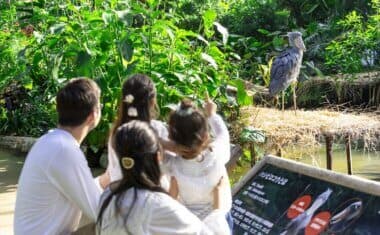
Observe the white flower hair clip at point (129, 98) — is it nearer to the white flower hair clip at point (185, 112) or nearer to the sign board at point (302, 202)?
the white flower hair clip at point (185, 112)

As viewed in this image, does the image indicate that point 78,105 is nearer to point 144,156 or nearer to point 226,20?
point 144,156

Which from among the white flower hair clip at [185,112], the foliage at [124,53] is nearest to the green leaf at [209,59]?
the foliage at [124,53]

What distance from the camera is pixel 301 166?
3.17 metres

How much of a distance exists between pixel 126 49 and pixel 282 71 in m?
1.96

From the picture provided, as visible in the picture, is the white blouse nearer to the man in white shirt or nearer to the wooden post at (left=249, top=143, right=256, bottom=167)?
the man in white shirt

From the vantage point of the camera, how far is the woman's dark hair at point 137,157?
2.05 meters

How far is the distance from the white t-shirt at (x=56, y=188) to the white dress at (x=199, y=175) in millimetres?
379

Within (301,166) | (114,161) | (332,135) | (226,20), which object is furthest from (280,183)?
(226,20)

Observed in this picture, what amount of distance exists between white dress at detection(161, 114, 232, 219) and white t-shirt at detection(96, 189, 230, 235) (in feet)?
1.77

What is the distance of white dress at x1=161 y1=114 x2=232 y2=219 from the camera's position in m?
2.64

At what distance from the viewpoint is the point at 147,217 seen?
6.70 ft

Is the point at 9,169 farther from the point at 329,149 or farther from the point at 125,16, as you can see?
the point at 329,149

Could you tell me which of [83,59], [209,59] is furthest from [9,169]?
[209,59]

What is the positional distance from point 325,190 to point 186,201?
0.69 meters
